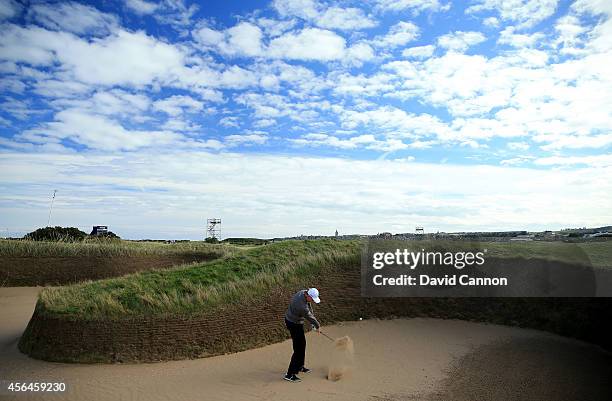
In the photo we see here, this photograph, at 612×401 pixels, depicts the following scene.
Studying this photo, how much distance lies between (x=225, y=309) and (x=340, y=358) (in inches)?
181

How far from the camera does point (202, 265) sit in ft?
63.4

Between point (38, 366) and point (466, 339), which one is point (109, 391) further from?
point (466, 339)

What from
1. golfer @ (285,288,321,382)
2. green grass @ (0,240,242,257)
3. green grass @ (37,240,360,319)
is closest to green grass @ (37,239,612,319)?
green grass @ (37,240,360,319)

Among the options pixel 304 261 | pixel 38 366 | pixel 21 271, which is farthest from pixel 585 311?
pixel 21 271

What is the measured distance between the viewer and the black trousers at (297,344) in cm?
1106

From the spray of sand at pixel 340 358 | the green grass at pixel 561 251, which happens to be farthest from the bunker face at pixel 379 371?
the green grass at pixel 561 251

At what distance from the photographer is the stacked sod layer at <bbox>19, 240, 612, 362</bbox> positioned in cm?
1337

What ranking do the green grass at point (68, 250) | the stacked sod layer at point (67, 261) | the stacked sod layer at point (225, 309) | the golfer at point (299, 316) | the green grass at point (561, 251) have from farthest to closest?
the green grass at point (68, 250) < the stacked sod layer at point (67, 261) < the green grass at point (561, 251) < the stacked sod layer at point (225, 309) < the golfer at point (299, 316)

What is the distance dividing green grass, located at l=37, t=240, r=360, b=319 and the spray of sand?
4.56 metres

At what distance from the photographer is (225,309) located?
14.6 metres

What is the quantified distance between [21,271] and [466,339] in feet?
80.8

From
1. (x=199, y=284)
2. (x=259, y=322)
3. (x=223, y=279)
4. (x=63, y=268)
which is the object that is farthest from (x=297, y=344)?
(x=63, y=268)

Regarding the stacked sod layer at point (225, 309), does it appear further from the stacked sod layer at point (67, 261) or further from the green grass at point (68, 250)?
the stacked sod layer at point (67, 261)

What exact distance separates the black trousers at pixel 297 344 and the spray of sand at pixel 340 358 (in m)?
0.87
